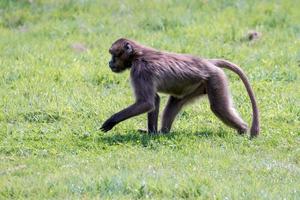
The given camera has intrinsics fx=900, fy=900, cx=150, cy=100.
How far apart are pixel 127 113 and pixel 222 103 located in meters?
1.22

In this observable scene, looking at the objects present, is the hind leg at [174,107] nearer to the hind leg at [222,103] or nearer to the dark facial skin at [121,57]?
the hind leg at [222,103]

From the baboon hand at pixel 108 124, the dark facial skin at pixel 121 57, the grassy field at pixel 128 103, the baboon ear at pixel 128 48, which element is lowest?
the grassy field at pixel 128 103

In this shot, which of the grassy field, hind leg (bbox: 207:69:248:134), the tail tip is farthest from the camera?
hind leg (bbox: 207:69:248:134)

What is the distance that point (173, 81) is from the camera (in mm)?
10844

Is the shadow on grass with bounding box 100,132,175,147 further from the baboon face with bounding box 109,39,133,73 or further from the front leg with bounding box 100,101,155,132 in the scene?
the baboon face with bounding box 109,39,133,73

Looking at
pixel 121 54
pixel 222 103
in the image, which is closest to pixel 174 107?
pixel 222 103

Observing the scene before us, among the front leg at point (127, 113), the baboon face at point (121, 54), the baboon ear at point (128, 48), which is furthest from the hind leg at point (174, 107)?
the baboon ear at point (128, 48)

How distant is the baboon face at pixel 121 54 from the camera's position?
10.9 meters

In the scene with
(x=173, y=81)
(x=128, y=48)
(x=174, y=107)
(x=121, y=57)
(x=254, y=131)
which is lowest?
(x=254, y=131)

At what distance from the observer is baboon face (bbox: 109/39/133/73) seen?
10.9m

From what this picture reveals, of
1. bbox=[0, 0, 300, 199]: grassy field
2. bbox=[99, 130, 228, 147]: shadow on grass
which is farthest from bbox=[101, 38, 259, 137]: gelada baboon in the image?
bbox=[0, 0, 300, 199]: grassy field

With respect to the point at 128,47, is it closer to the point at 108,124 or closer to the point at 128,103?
the point at 108,124

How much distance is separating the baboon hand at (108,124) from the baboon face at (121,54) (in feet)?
3.01

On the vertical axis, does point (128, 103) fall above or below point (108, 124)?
below
